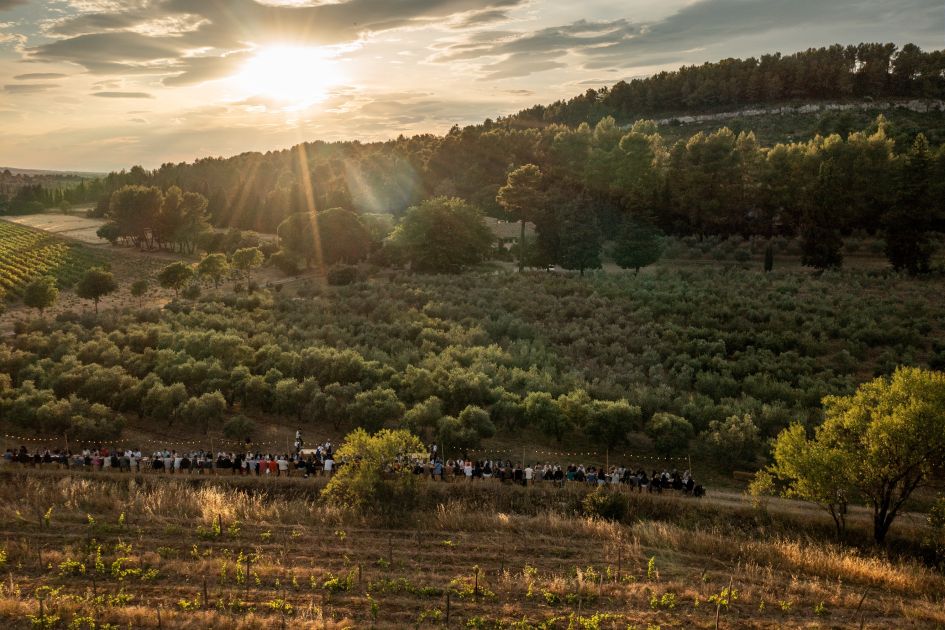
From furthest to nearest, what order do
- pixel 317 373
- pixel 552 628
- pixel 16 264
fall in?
pixel 16 264, pixel 317 373, pixel 552 628

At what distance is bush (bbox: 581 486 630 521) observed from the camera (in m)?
28.0

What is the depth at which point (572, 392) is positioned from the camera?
3847 cm

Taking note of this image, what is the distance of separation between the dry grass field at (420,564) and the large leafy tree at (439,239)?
5230 cm

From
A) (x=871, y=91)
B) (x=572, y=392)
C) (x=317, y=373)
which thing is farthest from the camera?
(x=871, y=91)

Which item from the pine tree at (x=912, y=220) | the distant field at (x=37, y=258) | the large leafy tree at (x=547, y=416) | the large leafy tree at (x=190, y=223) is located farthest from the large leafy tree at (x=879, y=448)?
the large leafy tree at (x=190, y=223)

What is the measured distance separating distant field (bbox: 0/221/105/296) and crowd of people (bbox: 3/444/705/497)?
52442 millimetres

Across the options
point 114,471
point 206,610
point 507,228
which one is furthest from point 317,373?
point 507,228

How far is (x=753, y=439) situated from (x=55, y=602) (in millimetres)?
30207

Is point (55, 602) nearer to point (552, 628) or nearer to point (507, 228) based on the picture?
point (552, 628)

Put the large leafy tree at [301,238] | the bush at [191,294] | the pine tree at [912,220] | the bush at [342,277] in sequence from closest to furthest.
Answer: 1. the pine tree at [912,220]
2. the bush at [191,294]
3. the bush at [342,277]
4. the large leafy tree at [301,238]

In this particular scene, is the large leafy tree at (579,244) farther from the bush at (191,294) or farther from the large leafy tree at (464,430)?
the large leafy tree at (464,430)

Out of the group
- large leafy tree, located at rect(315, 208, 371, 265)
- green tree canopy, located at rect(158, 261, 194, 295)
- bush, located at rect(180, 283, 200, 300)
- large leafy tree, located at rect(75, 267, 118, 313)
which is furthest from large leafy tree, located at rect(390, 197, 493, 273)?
large leafy tree, located at rect(75, 267, 118, 313)

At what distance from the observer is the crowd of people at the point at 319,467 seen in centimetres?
2955

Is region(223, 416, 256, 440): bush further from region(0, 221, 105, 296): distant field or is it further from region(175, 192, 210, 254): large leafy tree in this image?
region(175, 192, 210, 254): large leafy tree
